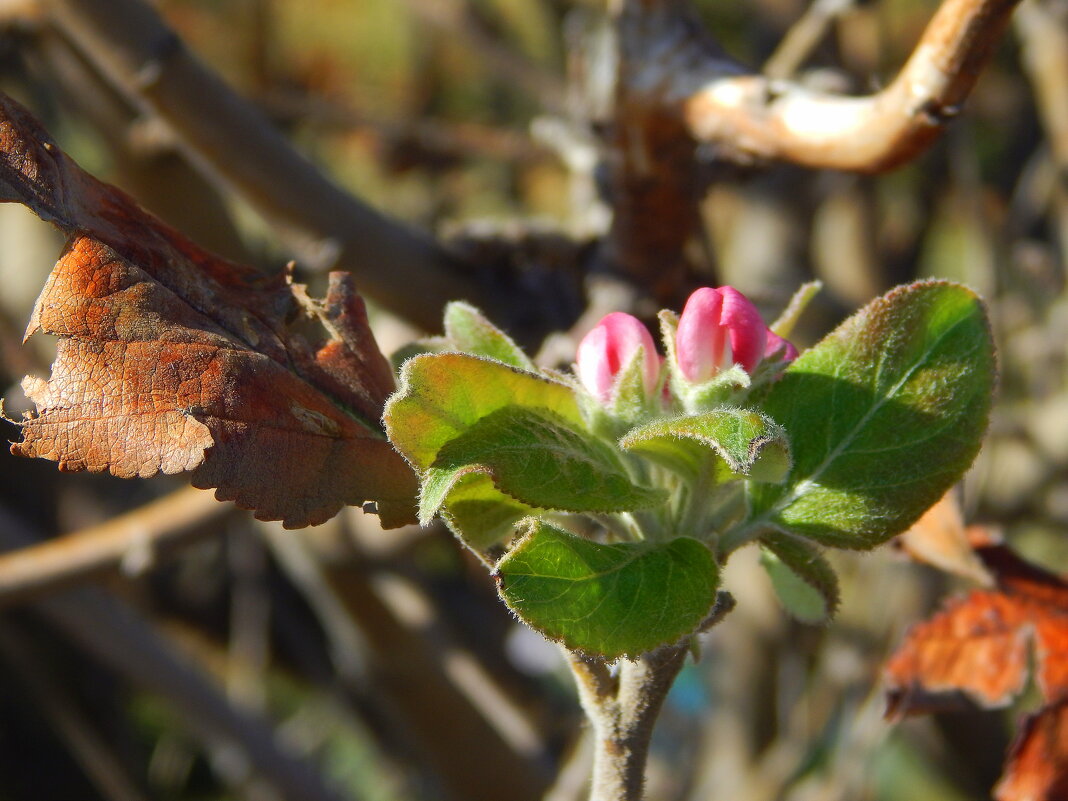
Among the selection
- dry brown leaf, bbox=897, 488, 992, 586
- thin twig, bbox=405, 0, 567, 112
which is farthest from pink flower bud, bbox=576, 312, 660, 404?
thin twig, bbox=405, 0, 567, 112

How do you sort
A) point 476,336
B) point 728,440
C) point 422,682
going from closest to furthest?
point 728,440, point 476,336, point 422,682

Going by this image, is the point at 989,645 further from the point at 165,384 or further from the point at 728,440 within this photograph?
the point at 165,384

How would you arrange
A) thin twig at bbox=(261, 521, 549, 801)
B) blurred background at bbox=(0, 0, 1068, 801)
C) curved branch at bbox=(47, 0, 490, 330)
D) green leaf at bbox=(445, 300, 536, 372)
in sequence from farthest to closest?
thin twig at bbox=(261, 521, 549, 801) → blurred background at bbox=(0, 0, 1068, 801) → curved branch at bbox=(47, 0, 490, 330) → green leaf at bbox=(445, 300, 536, 372)

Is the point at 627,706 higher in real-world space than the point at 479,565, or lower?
higher

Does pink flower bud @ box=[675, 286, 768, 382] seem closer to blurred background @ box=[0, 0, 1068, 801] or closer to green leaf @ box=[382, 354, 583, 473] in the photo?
green leaf @ box=[382, 354, 583, 473]

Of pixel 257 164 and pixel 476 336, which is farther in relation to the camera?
pixel 257 164

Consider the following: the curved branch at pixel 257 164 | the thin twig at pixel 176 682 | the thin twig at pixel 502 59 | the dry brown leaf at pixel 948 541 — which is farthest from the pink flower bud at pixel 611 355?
the thin twig at pixel 502 59

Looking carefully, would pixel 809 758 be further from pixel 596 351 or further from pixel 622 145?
pixel 596 351

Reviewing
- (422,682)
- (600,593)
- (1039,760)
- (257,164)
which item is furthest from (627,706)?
(422,682)
